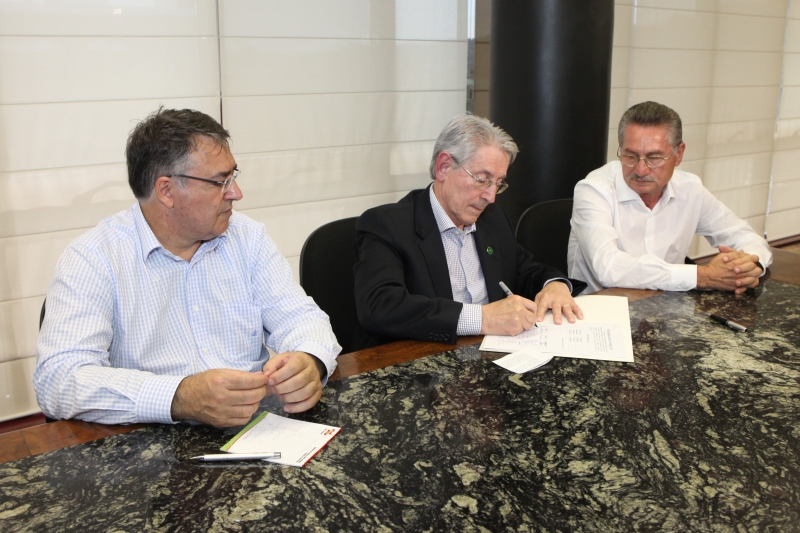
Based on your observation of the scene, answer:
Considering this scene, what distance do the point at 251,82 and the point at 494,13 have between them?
4.24ft

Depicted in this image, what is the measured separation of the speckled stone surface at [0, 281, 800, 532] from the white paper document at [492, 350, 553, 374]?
0.03 meters

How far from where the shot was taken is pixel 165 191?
5.67 feet

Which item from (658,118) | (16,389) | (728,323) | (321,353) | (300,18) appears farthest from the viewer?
(300,18)

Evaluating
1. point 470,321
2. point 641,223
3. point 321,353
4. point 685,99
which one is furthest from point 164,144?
point 685,99

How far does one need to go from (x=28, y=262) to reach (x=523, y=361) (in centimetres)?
230

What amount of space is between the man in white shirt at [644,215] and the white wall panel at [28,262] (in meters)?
2.17

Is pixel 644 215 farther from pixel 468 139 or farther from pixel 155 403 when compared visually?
pixel 155 403

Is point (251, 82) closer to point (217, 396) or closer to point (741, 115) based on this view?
point (217, 396)

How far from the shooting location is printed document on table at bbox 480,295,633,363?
1777mm

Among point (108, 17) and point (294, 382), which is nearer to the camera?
point (294, 382)

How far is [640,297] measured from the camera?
2.28m

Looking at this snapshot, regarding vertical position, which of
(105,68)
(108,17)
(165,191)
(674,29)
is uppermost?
(674,29)

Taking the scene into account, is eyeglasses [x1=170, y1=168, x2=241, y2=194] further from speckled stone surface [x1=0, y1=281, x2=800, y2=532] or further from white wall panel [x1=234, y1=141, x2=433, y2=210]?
white wall panel [x1=234, y1=141, x2=433, y2=210]

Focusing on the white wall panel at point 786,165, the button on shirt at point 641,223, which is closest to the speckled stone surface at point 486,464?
the button on shirt at point 641,223
